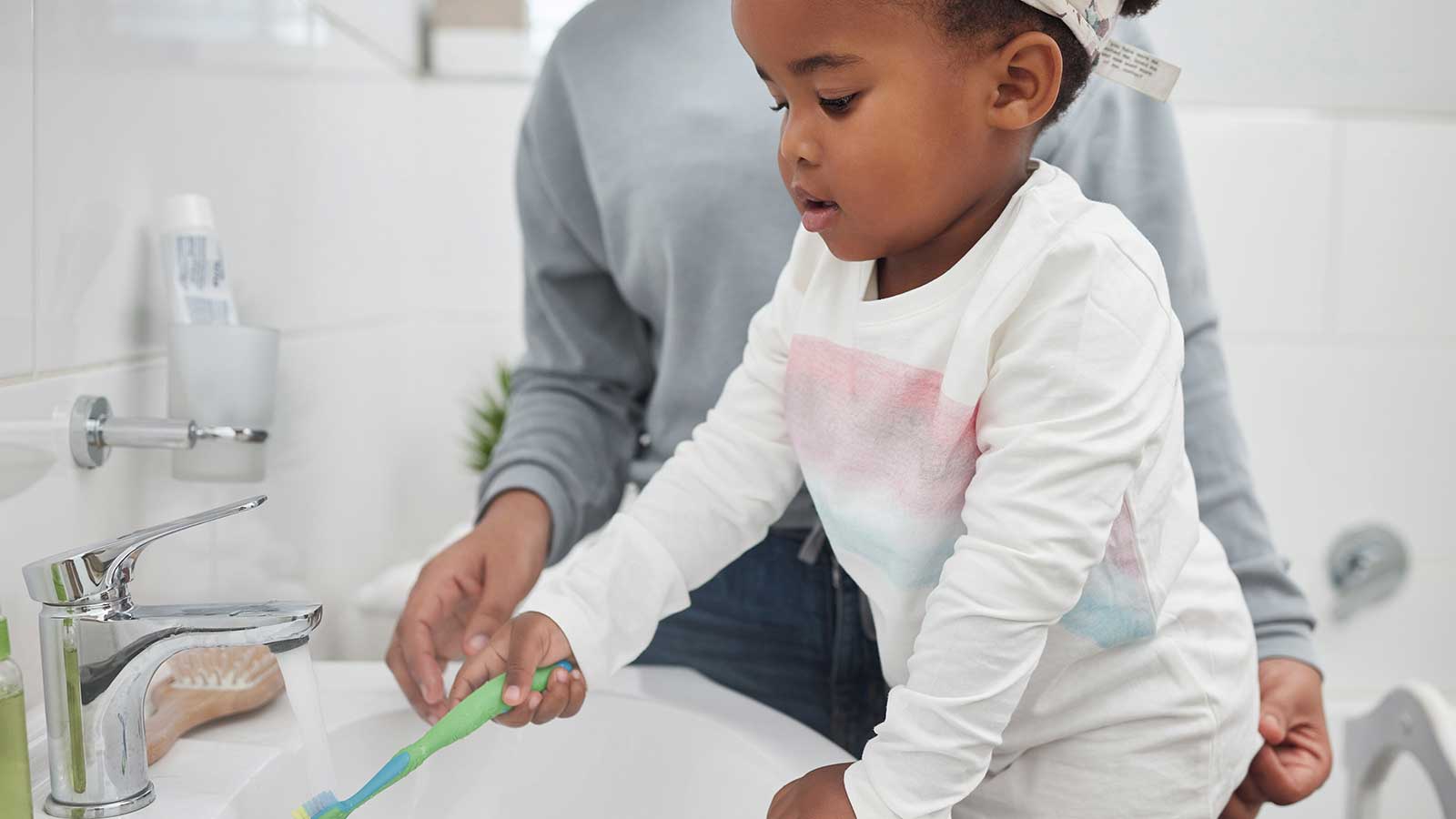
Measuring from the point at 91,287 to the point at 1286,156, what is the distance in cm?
148

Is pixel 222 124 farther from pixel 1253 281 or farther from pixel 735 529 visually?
pixel 1253 281

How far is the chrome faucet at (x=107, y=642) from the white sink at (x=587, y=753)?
0.11 meters

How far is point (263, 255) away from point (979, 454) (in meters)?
0.56

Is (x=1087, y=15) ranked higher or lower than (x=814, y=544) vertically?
higher

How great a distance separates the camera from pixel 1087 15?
50 centimetres

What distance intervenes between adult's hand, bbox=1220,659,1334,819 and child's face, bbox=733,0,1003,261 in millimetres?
359

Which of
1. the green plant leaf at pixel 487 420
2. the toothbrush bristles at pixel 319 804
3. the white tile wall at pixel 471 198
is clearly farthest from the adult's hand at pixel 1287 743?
the white tile wall at pixel 471 198

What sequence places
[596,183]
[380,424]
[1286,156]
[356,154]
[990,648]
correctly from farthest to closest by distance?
[1286,156] → [380,424] → [356,154] → [596,183] → [990,648]

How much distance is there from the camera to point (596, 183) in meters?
0.85

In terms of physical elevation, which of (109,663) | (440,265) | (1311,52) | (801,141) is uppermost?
(1311,52)

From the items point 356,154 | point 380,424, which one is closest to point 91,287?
point 356,154

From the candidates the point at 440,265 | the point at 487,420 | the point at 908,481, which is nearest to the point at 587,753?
the point at 908,481

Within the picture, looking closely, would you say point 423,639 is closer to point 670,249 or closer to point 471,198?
point 670,249

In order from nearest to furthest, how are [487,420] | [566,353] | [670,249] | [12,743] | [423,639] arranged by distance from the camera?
1. [12,743]
2. [423,639]
3. [670,249]
4. [566,353]
5. [487,420]
